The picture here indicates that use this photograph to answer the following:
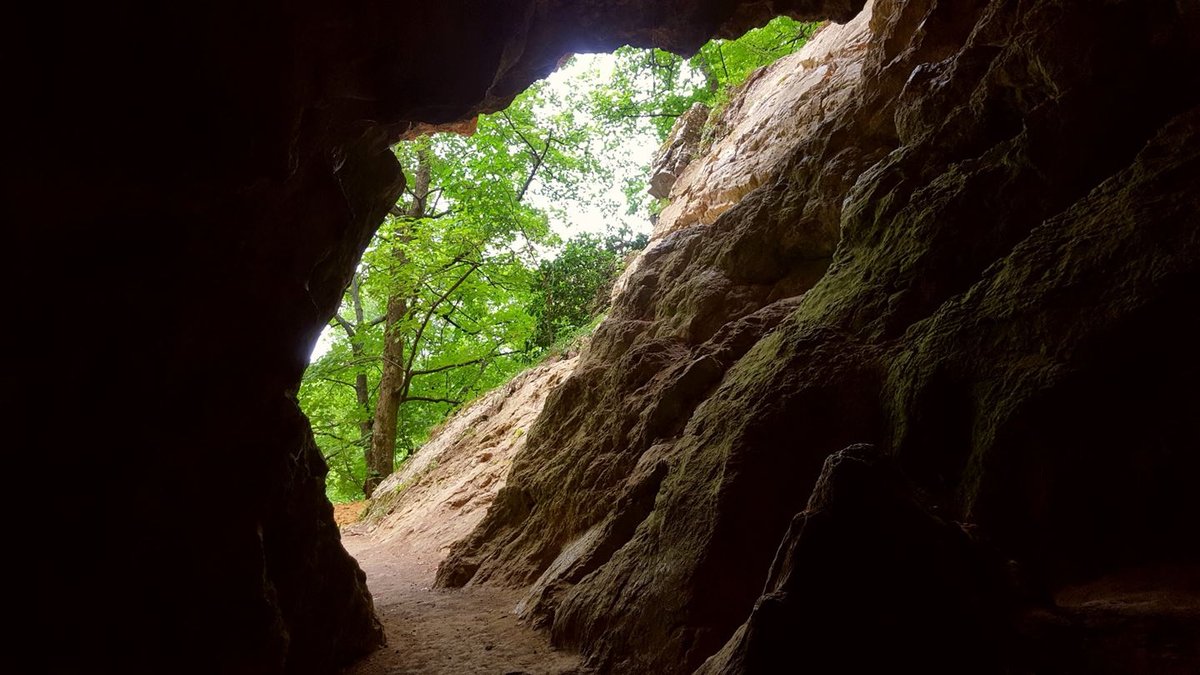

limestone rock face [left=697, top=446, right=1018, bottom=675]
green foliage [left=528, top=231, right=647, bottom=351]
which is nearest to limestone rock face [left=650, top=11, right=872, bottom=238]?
green foliage [left=528, top=231, right=647, bottom=351]

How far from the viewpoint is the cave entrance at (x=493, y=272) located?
14641mm

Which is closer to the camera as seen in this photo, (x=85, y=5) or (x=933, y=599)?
(x=933, y=599)

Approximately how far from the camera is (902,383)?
4.52 m

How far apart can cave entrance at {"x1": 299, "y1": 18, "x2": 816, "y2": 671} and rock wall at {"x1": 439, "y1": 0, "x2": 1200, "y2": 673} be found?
239 inches

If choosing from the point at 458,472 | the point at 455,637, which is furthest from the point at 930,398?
the point at 458,472

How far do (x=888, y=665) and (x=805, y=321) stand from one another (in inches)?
143

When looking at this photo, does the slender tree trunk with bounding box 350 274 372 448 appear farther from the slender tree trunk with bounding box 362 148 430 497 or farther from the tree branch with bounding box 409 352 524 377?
the tree branch with bounding box 409 352 524 377

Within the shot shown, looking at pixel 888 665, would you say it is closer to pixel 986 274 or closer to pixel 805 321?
pixel 986 274

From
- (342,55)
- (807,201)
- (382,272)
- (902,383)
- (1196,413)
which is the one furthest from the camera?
(382,272)

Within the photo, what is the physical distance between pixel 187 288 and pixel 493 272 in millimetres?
12462

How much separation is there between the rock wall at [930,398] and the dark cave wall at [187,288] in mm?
2768

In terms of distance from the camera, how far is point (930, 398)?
13.8ft

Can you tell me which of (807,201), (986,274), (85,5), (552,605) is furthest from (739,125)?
(85,5)

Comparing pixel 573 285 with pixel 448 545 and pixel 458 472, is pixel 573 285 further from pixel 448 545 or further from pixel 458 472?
pixel 448 545
